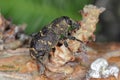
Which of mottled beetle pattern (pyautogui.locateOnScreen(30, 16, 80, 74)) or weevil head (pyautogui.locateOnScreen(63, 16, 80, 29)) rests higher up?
weevil head (pyautogui.locateOnScreen(63, 16, 80, 29))

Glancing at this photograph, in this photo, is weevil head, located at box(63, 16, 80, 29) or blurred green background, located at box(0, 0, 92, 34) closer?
weevil head, located at box(63, 16, 80, 29)

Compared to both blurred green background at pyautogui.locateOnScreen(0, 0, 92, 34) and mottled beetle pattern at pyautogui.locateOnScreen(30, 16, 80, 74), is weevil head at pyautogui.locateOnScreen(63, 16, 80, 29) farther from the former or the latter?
blurred green background at pyautogui.locateOnScreen(0, 0, 92, 34)

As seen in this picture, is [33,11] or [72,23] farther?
[33,11]

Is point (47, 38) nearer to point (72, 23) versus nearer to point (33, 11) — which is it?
point (72, 23)

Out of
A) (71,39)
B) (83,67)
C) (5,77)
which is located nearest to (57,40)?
(71,39)

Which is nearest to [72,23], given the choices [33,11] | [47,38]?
[47,38]

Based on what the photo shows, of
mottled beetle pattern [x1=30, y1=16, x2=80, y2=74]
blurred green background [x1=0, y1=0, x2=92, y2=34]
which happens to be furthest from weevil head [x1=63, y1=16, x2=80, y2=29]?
blurred green background [x1=0, y1=0, x2=92, y2=34]
